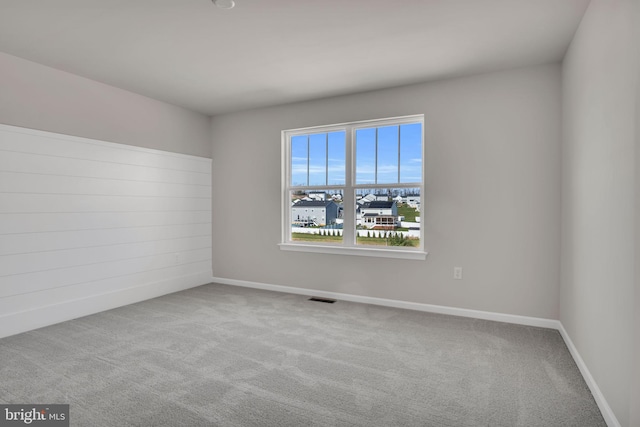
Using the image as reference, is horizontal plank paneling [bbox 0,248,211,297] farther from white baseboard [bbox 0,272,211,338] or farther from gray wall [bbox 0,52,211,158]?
gray wall [bbox 0,52,211,158]

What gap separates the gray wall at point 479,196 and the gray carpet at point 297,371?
1.23ft

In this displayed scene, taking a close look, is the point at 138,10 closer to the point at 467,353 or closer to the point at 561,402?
the point at 467,353

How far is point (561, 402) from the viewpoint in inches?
82.2

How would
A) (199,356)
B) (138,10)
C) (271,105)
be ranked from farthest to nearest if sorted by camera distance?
(271,105) < (199,356) < (138,10)

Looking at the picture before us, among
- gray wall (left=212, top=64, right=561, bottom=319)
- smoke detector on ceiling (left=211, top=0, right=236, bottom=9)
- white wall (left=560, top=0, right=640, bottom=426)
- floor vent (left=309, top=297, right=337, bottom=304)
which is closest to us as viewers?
white wall (left=560, top=0, right=640, bottom=426)

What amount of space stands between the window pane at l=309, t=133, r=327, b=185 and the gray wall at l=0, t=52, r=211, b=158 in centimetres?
177

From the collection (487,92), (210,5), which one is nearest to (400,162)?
(487,92)

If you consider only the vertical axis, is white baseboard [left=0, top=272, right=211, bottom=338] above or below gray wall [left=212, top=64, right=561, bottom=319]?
below

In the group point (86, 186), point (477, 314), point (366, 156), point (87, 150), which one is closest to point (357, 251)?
point (366, 156)

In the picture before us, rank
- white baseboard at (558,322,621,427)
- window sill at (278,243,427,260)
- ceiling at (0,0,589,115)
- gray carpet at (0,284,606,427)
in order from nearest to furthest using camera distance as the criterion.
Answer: white baseboard at (558,322,621,427), gray carpet at (0,284,606,427), ceiling at (0,0,589,115), window sill at (278,243,427,260)

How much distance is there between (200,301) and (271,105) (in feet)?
8.92

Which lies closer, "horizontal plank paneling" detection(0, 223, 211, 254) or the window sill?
"horizontal plank paneling" detection(0, 223, 211, 254)

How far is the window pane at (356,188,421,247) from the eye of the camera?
160 inches

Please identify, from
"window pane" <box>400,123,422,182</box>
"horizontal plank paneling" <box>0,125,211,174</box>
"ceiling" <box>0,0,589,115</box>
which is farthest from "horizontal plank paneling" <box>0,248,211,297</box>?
"window pane" <box>400,123,422,182</box>
